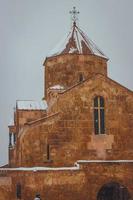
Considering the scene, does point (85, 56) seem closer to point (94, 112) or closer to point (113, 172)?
point (94, 112)

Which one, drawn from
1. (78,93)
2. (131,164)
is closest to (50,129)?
(78,93)

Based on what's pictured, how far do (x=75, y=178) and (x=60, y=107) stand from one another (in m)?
3.81

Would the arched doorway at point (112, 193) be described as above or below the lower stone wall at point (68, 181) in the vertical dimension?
below

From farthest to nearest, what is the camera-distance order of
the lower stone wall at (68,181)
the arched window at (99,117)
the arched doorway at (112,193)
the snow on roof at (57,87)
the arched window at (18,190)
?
the snow on roof at (57,87)
the arched doorway at (112,193)
the arched window at (99,117)
the arched window at (18,190)
the lower stone wall at (68,181)

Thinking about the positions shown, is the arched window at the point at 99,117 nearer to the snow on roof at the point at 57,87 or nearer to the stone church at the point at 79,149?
the stone church at the point at 79,149

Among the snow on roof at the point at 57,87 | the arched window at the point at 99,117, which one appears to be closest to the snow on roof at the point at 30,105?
the snow on roof at the point at 57,87

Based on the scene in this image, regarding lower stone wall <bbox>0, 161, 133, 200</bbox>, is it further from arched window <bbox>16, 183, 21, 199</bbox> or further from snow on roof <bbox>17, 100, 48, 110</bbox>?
snow on roof <bbox>17, 100, 48, 110</bbox>

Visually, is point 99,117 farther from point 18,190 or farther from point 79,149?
point 18,190

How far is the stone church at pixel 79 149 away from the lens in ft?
74.6

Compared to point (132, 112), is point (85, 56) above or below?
above

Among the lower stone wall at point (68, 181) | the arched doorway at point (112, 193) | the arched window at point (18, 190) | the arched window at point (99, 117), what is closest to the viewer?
the lower stone wall at point (68, 181)

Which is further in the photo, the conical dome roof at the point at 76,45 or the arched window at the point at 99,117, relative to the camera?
the conical dome roof at the point at 76,45

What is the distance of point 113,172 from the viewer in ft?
77.2

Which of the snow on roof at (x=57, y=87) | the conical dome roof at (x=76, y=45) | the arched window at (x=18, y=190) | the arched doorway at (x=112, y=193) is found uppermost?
the conical dome roof at (x=76, y=45)
